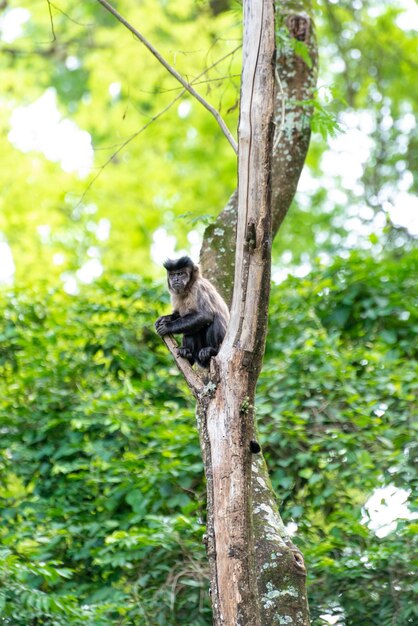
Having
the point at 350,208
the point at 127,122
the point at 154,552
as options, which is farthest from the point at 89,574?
the point at 127,122

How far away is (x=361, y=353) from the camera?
769 centimetres

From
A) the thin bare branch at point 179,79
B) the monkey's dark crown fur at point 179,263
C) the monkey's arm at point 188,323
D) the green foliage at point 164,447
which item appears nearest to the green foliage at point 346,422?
the green foliage at point 164,447

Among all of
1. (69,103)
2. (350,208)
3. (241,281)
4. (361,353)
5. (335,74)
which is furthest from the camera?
(69,103)

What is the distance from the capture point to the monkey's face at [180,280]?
6316 millimetres

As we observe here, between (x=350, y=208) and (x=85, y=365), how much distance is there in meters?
8.55

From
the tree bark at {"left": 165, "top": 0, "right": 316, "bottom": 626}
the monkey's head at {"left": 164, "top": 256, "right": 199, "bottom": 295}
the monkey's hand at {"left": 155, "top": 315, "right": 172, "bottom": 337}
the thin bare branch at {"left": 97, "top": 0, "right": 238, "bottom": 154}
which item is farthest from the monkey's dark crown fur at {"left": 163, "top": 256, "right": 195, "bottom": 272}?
the tree bark at {"left": 165, "top": 0, "right": 316, "bottom": 626}

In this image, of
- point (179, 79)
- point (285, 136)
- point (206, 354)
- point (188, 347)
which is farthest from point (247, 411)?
point (285, 136)

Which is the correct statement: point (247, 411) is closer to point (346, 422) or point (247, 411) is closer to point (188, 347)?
point (188, 347)

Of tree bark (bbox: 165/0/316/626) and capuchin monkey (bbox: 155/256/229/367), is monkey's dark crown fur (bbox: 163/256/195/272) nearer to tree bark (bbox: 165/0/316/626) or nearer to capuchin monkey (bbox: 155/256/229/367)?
capuchin monkey (bbox: 155/256/229/367)

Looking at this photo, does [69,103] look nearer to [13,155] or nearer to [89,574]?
[13,155]

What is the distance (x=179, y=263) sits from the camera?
6352 millimetres

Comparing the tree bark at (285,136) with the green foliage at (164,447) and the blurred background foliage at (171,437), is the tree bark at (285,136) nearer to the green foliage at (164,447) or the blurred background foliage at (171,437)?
the blurred background foliage at (171,437)

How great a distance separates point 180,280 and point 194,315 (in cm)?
45

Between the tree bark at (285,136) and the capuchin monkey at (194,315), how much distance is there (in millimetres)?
110
